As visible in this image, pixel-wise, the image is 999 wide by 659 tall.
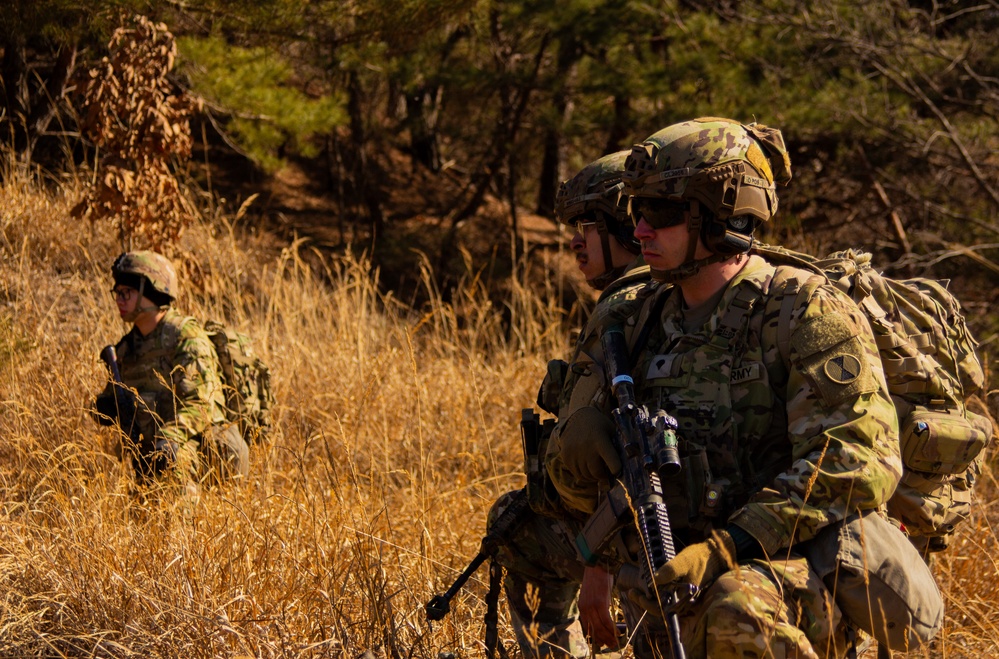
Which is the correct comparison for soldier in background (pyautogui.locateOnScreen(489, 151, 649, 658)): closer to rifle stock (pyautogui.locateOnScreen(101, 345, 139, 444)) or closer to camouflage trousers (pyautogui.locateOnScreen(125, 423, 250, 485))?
camouflage trousers (pyautogui.locateOnScreen(125, 423, 250, 485))

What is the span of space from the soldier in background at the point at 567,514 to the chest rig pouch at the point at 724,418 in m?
0.59

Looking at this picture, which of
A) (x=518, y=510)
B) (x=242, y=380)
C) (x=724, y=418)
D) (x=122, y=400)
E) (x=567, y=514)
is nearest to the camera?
(x=724, y=418)

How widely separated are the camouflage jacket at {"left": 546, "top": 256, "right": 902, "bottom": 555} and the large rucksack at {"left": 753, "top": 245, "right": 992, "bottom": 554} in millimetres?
321

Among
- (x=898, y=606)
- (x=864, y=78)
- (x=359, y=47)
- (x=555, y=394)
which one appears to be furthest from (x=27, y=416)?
(x=864, y=78)

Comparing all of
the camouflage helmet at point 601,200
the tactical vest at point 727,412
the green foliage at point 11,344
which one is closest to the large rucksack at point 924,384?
the tactical vest at point 727,412

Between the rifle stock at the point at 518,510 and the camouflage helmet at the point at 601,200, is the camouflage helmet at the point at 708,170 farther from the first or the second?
the rifle stock at the point at 518,510

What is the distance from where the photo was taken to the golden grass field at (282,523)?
3.25 metres

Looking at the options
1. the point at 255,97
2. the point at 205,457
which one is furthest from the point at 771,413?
the point at 255,97

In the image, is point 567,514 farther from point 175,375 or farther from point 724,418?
point 175,375

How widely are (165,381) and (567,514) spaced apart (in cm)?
233

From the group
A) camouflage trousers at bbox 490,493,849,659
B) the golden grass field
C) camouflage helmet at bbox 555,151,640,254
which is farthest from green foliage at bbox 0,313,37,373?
camouflage trousers at bbox 490,493,849,659

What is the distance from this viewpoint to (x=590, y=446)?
2.68m

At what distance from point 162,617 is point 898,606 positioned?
2.11 meters

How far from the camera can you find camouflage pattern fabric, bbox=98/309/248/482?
183 inches
